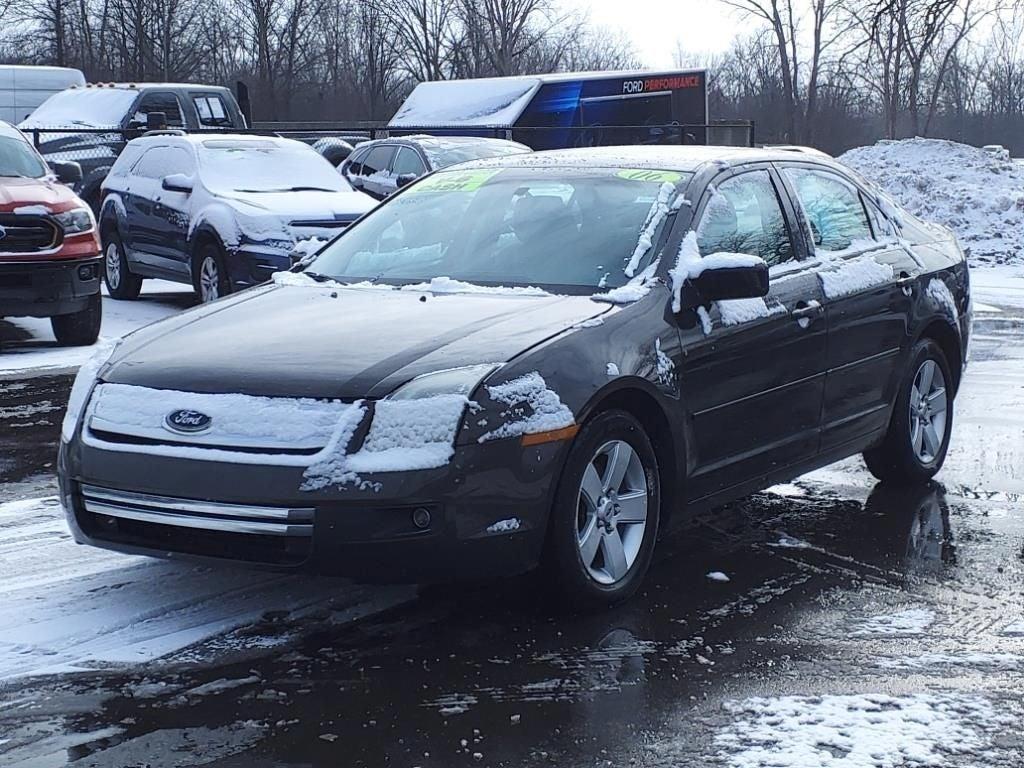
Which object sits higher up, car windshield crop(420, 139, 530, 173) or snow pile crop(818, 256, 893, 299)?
car windshield crop(420, 139, 530, 173)

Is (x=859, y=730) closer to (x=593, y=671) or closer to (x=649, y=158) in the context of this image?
(x=593, y=671)

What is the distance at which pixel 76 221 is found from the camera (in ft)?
37.2

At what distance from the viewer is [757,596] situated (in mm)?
5270

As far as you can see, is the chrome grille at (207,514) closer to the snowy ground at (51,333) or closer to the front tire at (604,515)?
the front tire at (604,515)

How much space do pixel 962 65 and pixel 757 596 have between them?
61588 mm

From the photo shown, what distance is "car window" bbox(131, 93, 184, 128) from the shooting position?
72.5ft

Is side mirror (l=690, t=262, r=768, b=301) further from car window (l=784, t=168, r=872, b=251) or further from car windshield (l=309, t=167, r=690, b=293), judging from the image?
car window (l=784, t=168, r=872, b=251)

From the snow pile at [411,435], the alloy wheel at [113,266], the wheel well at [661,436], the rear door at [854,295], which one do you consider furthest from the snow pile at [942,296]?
the alloy wheel at [113,266]

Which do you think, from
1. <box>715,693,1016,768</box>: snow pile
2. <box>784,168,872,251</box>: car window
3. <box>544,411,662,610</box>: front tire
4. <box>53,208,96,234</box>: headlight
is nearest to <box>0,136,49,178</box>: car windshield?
<box>53,208,96,234</box>: headlight

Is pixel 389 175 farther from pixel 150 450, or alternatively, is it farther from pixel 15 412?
pixel 150 450

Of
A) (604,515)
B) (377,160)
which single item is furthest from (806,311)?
(377,160)

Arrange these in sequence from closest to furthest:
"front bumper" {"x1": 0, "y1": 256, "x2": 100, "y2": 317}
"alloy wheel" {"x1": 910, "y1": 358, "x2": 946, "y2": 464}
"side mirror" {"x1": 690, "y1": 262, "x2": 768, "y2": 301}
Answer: "side mirror" {"x1": 690, "y1": 262, "x2": 768, "y2": 301} < "alloy wheel" {"x1": 910, "y1": 358, "x2": 946, "y2": 464} < "front bumper" {"x1": 0, "y1": 256, "x2": 100, "y2": 317}

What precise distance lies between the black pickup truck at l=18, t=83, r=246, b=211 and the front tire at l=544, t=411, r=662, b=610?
1659cm

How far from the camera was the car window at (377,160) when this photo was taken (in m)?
18.9
